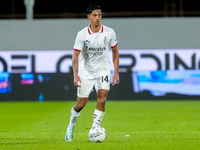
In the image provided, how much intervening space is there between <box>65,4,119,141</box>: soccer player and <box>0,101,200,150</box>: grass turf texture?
2.02ft

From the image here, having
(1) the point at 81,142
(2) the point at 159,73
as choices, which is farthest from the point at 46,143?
(2) the point at 159,73

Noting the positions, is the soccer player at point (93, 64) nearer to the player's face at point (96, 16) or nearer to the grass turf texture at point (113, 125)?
the player's face at point (96, 16)

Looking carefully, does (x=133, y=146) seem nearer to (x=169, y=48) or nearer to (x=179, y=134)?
(x=179, y=134)

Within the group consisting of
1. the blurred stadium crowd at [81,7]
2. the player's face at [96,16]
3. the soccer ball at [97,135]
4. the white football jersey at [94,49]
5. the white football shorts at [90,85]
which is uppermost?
the blurred stadium crowd at [81,7]

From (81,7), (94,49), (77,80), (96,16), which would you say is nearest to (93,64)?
(94,49)

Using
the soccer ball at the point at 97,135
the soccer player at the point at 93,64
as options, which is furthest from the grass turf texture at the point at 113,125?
the soccer player at the point at 93,64

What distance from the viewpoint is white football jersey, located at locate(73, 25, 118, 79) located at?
8547 mm

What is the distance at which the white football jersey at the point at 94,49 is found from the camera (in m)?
8.55

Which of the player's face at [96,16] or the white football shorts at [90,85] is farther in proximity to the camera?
the white football shorts at [90,85]

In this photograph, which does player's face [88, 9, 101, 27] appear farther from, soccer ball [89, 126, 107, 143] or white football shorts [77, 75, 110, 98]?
soccer ball [89, 126, 107, 143]

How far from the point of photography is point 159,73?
19312 mm

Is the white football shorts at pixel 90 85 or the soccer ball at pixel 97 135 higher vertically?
the white football shorts at pixel 90 85

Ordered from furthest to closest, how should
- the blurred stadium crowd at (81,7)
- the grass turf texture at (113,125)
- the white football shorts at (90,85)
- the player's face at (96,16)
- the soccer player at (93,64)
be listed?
1. the blurred stadium crowd at (81,7)
2. the white football shorts at (90,85)
3. the soccer player at (93,64)
4. the player's face at (96,16)
5. the grass turf texture at (113,125)

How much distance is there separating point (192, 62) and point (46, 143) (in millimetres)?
11823
